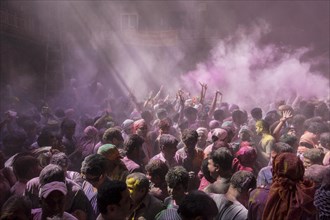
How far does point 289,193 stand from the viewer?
266 centimetres

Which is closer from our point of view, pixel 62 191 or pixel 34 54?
pixel 62 191

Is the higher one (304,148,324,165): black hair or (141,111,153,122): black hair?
(141,111,153,122): black hair

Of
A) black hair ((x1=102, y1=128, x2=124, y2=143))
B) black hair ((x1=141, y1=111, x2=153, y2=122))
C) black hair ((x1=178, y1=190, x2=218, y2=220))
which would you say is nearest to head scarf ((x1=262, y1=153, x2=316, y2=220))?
Result: black hair ((x1=178, y1=190, x2=218, y2=220))

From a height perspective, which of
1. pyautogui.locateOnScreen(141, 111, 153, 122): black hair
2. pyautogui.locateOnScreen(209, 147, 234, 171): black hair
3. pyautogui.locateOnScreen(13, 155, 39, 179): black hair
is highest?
pyautogui.locateOnScreen(141, 111, 153, 122): black hair

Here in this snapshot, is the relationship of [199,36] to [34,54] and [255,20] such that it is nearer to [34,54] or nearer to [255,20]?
[255,20]

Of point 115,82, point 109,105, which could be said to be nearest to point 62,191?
point 109,105

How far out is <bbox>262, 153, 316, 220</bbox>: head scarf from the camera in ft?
8.55

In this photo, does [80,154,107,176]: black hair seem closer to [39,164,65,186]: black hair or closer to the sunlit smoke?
[39,164,65,186]: black hair

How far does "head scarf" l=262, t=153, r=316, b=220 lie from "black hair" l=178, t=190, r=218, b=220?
1.53 feet

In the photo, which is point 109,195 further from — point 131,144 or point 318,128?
point 318,128

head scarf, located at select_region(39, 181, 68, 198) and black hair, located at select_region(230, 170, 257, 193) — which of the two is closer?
head scarf, located at select_region(39, 181, 68, 198)

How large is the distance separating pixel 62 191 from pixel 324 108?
6005 mm

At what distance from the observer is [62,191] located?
2717 mm

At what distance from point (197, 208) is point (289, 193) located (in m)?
0.71
